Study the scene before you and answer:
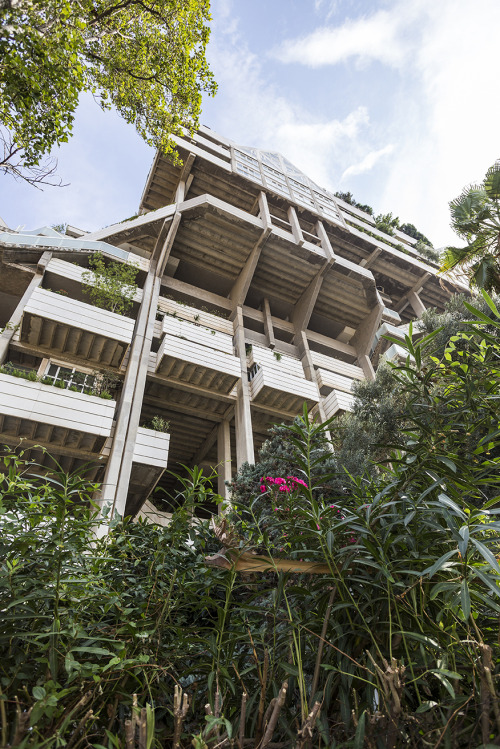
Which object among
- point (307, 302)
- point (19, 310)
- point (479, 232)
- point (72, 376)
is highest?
point (307, 302)

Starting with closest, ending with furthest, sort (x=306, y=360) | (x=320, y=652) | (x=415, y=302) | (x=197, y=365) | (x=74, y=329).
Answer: (x=320, y=652)
(x=74, y=329)
(x=197, y=365)
(x=306, y=360)
(x=415, y=302)

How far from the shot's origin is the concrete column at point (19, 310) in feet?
38.7

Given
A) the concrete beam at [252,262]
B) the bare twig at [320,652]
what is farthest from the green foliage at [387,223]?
the bare twig at [320,652]

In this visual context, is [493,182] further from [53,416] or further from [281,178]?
[281,178]

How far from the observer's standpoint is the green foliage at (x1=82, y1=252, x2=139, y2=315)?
13.6 m

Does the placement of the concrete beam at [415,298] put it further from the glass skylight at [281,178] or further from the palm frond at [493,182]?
the palm frond at [493,182]

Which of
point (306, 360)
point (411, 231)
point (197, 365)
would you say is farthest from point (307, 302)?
point (411, 231)

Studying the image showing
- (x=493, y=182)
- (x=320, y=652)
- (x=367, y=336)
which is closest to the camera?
(x=320, y=652)

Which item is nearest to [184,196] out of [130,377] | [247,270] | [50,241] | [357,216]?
[247,270]

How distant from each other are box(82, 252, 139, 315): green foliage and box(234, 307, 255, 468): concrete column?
15.1 ft

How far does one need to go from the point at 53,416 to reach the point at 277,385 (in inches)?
294

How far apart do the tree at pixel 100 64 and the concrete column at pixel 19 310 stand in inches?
296

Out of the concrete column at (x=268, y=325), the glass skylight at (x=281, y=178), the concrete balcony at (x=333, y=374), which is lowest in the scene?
the concrete balcony at (x=333, y=374)

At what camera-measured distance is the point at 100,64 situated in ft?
20.7
